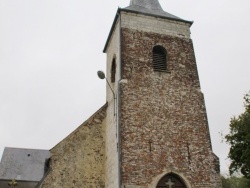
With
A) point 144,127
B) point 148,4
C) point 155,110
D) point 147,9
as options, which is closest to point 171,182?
point 144,127

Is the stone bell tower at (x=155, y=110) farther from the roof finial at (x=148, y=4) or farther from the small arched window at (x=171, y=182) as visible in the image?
the roof finial at (x=148, y=4)

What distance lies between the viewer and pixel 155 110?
42.0ft

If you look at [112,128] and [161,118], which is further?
[112,128]

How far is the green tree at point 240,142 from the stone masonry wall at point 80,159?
11.3 m

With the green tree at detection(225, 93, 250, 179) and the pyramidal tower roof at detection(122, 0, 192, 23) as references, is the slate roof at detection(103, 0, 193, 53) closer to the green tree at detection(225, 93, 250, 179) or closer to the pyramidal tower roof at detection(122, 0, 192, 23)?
the pyramidal tower roof at detection(122, 0, 192, 23)

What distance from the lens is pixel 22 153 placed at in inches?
1385

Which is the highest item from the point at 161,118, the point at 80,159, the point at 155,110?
the point at 155,110

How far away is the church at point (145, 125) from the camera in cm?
1180

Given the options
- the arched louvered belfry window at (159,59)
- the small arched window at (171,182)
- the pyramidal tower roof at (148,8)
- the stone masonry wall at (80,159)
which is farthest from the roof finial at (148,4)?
the small arched window at (171,182)

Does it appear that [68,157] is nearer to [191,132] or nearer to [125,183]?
[125,183]

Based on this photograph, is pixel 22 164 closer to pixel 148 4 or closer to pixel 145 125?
pixel 148 4

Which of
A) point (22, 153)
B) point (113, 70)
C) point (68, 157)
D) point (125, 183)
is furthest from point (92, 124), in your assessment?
point (22, 153)

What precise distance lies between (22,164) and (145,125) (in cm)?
2572

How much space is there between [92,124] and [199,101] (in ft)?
16.5
